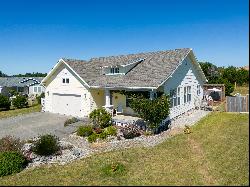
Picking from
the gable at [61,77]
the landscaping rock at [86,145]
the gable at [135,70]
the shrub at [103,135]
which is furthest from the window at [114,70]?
the shrub at [103,135]

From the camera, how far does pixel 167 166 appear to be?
13.3m

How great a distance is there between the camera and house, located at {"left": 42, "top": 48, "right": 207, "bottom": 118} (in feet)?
82.3

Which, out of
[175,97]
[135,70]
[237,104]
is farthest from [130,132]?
[237,104]

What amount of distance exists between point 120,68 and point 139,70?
1.93 meters

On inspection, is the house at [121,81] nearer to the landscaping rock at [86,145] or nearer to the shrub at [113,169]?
the landscaping rock at [86,145]

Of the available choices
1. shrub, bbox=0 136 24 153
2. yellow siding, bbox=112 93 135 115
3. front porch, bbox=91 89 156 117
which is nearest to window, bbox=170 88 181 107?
front porch, bbox=91 89 156 117

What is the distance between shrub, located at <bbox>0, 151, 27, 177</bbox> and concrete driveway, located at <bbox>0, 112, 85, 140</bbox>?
707cm

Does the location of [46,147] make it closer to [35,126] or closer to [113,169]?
[113,169]

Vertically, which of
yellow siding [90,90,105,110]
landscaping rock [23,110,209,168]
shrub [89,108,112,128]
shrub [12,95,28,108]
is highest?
yellow siding [90,90,105,110]

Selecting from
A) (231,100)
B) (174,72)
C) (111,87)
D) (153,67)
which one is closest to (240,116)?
(231,100)

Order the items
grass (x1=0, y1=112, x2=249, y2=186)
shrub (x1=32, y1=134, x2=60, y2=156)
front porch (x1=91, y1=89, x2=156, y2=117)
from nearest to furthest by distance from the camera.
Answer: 1. grass (x1=0, y1=112, x2=249, y2=186)
2. shrub (x1=32, y1=134, x2=60, y2=156)
3. front porch (x1=91, y1=89, x2=156, y2=117)

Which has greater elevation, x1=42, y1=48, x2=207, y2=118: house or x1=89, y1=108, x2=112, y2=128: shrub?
x1=42, y1=48, x2=207, y2=118: house

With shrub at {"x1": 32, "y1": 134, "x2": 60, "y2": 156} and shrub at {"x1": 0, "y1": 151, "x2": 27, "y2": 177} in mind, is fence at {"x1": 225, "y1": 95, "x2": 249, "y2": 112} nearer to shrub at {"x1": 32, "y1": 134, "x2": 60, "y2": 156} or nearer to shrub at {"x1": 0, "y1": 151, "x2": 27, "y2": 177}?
shrub at {"x1": 32, "y1": 134, "x2": 60, "y2": 156}

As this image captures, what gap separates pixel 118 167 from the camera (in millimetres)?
12789
